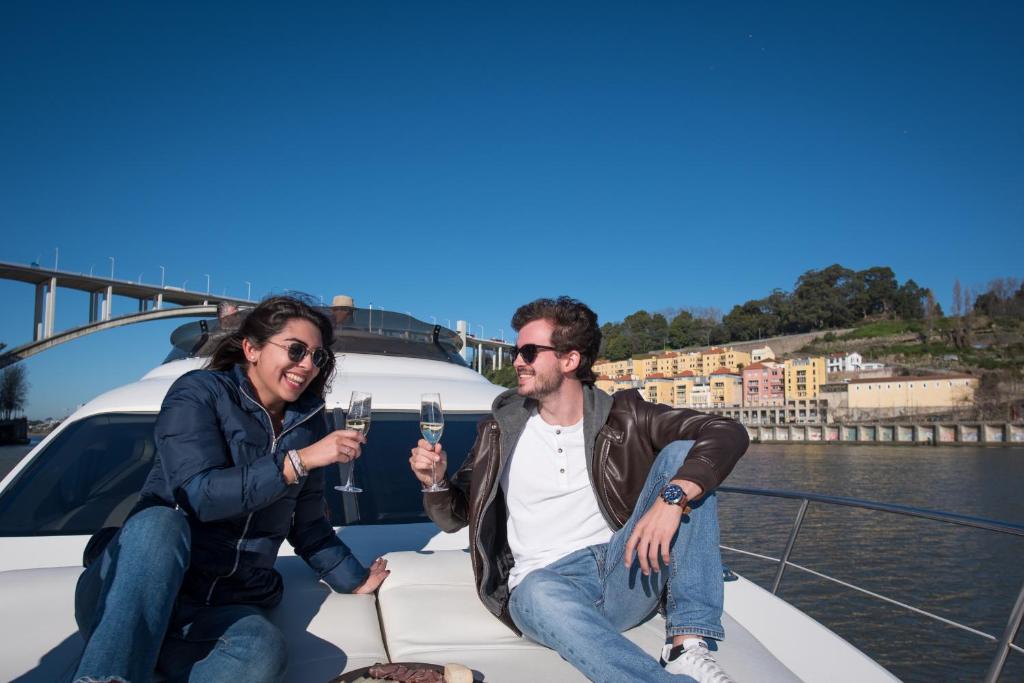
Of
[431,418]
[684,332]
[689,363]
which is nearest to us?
[431,418]

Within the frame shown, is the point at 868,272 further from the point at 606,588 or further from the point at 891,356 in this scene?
the point at 606,588

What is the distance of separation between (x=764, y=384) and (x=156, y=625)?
96.1m

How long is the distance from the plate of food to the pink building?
299ft

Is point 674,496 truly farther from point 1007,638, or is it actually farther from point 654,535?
point 1007,638

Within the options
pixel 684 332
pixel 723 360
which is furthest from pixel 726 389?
pixel 684 332

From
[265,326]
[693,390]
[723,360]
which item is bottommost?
[265,326]

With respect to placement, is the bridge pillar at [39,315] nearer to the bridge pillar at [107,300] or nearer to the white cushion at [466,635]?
the bridge pillar at [107,300]

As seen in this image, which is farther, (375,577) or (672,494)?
(375,577)

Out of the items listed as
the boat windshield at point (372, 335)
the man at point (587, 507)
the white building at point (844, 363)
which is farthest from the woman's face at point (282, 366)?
the white building at point (844, 363)

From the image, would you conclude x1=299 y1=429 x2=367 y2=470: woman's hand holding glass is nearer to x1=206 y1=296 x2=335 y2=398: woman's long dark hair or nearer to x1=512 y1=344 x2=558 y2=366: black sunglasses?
x1=206 y1=296 x2=335 y2=398: woman's long dark hair

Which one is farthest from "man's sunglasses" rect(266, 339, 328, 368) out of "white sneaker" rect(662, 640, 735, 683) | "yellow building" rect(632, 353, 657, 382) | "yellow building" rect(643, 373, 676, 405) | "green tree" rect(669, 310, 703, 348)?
"green tree" rect(669, 310, 703, 348)

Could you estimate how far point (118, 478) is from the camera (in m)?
3.17

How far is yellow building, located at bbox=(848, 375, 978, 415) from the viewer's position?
236ft

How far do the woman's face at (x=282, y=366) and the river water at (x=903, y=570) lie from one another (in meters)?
9.01
